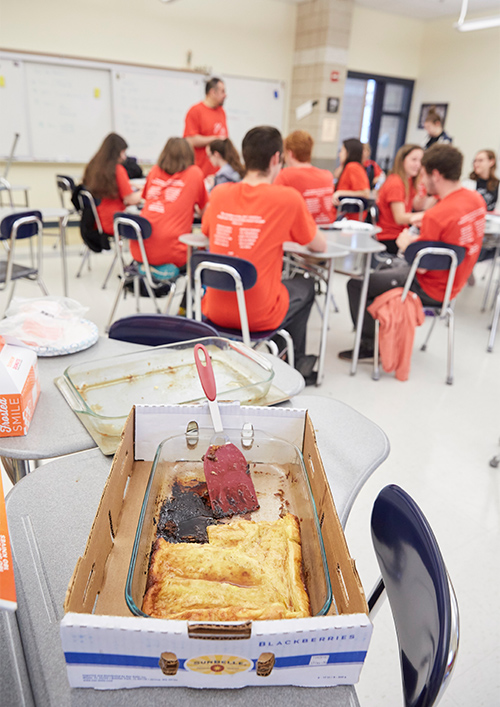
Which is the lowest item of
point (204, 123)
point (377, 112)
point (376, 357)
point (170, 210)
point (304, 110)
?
point (376, 357)

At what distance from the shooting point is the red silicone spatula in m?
0.75

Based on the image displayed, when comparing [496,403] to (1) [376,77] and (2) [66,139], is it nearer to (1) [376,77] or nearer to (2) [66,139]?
(2) [66,139]

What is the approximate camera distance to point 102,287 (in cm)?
441

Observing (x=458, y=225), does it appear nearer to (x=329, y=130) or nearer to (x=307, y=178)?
(x=307, y=178)

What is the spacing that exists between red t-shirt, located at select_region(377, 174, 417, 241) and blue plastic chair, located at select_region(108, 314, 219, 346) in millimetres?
3015

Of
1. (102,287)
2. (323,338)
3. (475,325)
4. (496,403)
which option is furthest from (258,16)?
(496,403)

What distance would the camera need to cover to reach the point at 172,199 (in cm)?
325

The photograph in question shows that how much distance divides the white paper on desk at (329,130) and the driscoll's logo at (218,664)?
299 inches

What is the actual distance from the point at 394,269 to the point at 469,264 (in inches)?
17.9

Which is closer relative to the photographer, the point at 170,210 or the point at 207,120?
the point at 170,210

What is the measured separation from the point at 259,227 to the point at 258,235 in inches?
1.4

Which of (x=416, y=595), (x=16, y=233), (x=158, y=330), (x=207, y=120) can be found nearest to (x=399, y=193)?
(x=207, y=120)

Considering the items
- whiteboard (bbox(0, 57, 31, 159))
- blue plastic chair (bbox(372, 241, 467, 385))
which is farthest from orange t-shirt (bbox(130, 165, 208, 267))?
whiteboard (bbox(0, 57, 31, 159))

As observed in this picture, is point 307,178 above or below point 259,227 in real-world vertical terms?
above
